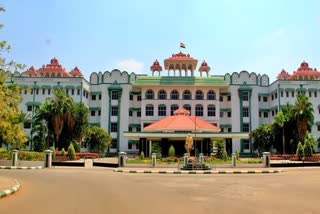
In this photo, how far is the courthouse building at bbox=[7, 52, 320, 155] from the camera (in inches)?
2340

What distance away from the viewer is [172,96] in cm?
6116

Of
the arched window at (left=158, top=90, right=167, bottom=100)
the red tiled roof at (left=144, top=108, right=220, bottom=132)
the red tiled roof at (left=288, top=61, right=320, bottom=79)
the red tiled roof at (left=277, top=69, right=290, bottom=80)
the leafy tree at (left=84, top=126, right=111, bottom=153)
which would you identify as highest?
the red tiled roof at (left=277, top=69, right=290, bottom=80)

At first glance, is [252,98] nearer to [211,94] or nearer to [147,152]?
[211,94]

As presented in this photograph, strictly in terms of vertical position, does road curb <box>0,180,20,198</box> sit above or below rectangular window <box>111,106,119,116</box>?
below

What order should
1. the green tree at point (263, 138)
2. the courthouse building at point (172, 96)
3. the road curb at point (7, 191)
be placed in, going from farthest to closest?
the courthouse building at point (172, 96)
the green tree at point (263, 138)
the road curb at point (7, 191)

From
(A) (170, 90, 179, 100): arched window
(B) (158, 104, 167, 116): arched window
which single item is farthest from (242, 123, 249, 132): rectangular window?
(B) (158, 104, 167, 116): arched window

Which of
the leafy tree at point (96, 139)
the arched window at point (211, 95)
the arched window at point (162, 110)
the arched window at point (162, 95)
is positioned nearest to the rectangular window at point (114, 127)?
the arched window at point (162, 110)

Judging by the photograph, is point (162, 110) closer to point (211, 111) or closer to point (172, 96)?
point (172, 96)

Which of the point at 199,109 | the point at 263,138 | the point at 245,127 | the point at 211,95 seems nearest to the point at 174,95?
the point at 199,109

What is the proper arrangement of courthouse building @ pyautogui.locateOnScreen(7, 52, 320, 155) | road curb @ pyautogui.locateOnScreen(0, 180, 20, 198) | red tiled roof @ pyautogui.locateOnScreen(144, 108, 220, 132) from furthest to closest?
courthouse building @ pyautogui.locateOnScreen(7, 52, 320, 155) < red tiled roof @ pyautogui.locateOnScreen(144, 108, 220, 132) < road curb @ pyautogui.locateOnScreen(0, 180, 20, 198)

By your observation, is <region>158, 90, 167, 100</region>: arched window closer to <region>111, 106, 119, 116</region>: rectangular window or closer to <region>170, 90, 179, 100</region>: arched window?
<region>170, 90, 179, 100</region>: arched window

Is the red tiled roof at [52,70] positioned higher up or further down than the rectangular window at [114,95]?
higher up

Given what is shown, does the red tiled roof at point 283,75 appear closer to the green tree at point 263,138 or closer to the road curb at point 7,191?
the green tree at point 263,138

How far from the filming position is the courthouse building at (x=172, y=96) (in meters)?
59.4
